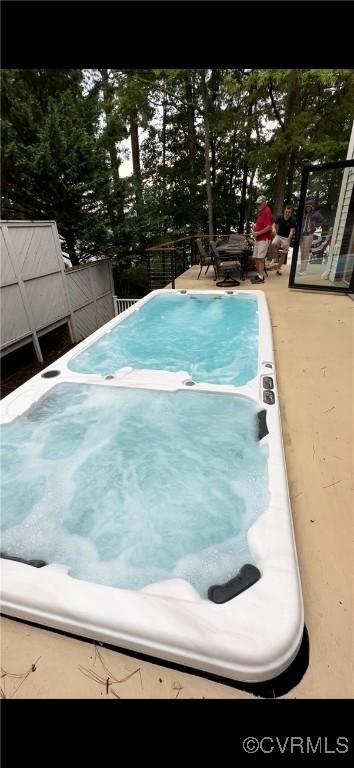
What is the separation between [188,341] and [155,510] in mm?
2671

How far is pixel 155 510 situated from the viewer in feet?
6.24

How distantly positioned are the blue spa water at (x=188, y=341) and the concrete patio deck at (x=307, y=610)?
0.71 metres

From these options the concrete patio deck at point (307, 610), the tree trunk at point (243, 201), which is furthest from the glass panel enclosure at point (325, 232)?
the tree trunk at point (243, 201)

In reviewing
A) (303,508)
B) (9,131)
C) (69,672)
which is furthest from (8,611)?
(9,131)

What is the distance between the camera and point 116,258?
871cm

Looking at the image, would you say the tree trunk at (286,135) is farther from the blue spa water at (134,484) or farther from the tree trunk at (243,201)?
the blue spa water at (134,484)

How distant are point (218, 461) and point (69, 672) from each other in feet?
4.40

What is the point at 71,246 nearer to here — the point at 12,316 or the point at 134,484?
the point at 12,316

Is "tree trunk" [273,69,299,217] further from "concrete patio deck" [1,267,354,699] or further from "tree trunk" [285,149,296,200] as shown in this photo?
"concrete patio deck" [1,267,354,699]

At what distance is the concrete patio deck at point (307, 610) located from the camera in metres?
1.00

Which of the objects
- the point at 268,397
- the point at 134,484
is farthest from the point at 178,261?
the point at 134,484

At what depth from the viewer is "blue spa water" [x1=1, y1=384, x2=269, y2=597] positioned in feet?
5.32

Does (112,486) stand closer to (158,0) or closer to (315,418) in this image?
(315,418)
